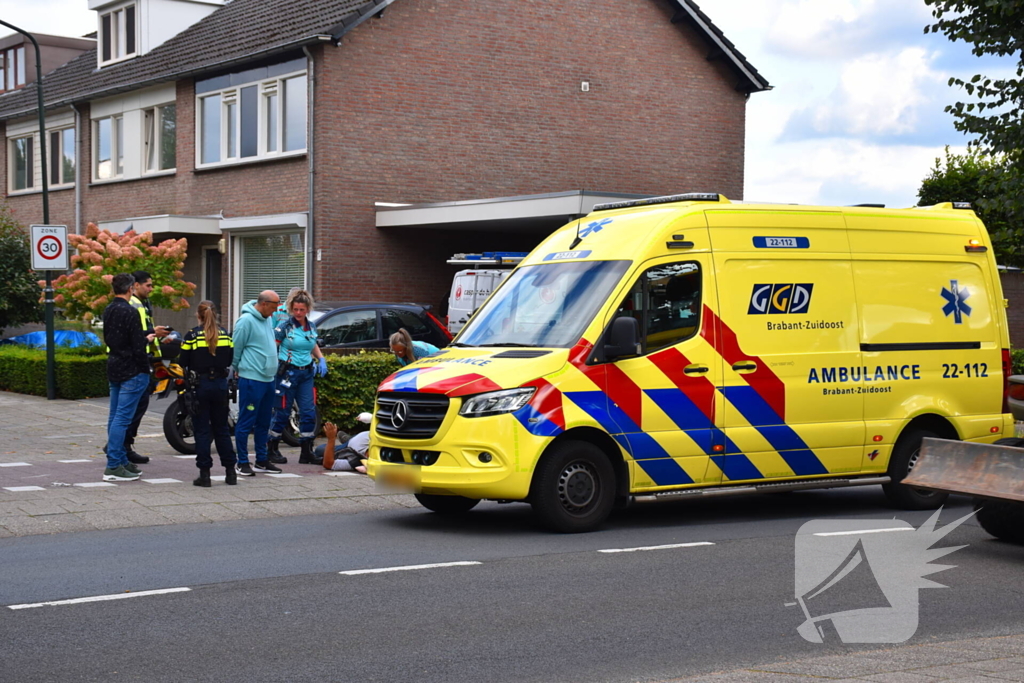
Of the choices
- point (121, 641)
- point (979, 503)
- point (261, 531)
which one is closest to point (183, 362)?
point (261, 531)

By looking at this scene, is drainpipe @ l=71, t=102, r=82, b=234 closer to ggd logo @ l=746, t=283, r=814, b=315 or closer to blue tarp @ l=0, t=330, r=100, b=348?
blue tarp @ l=0, t=330, r=100, b=348

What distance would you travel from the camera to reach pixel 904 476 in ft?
35.9

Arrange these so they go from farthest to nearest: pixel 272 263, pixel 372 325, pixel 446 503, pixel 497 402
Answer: pixel 272 263, pixel 372 325, pixel 446 503, pixel 497 402

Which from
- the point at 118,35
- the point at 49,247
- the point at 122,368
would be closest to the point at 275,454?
the point at 122,368

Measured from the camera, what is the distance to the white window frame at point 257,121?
85.5ft

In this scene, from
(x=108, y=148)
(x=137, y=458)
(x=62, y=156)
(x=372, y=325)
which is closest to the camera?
(x=137, y=458)

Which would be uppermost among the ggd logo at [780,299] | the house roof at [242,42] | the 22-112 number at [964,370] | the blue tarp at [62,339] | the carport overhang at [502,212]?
the house roof at [242,42]

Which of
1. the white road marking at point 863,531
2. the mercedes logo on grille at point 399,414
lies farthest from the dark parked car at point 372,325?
the white road marking at point 863,531

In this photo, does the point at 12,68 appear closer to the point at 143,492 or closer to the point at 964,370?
the point at 143,492

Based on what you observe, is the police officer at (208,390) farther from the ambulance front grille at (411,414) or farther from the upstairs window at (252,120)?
the upstairs window at (252,120)

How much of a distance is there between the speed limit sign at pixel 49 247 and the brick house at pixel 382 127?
6.10 meters

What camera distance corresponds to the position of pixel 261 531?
9.67 m

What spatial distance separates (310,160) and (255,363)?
1354 centimetres

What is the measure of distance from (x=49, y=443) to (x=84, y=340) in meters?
8.78
